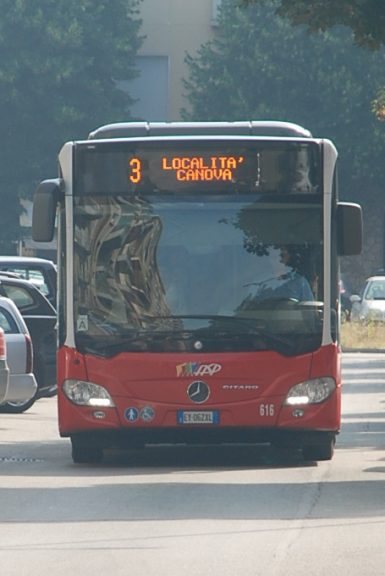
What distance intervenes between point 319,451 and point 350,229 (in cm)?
201

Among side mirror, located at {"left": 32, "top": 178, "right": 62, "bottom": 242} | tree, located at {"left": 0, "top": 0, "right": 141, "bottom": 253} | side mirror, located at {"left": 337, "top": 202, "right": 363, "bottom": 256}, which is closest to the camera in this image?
side mirror, located at {"left": 32, "top": 178, "right": 62, "bottom": 242}

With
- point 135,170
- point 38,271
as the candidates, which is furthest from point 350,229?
point 38,271

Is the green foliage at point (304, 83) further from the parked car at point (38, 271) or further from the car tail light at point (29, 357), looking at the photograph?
the car tail light at point (29, 357)

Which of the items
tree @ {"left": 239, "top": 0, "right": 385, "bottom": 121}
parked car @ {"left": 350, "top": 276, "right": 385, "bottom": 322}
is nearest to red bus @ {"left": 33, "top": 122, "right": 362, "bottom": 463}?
tree @ {"left": 239, "top": 0, "right": 385, "bottom": 121}

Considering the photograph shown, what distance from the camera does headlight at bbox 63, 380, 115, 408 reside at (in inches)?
639

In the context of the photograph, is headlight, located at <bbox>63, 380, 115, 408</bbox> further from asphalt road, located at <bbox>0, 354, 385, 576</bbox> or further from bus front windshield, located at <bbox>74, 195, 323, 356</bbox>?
asphalt road, located at <bbox>0, 354, 385, 576</bbox>

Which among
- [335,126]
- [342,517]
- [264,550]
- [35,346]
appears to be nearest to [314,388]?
[342,517]

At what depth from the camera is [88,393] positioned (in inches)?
641

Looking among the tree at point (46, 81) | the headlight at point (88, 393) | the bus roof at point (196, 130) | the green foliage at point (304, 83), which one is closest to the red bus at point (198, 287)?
the headlight at point (88, 393)

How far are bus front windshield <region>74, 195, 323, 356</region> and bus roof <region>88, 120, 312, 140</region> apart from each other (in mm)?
840

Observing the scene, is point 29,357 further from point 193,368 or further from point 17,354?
point 193,368

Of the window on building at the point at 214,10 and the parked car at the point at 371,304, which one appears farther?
the window on building at the point at 214,10

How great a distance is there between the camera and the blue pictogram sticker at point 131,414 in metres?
16.2

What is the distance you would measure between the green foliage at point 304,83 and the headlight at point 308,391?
47178mm
